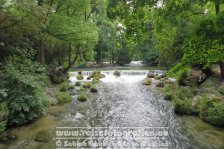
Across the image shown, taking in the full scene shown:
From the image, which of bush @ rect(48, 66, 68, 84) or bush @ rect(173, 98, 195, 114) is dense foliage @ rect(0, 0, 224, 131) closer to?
bush @ rect(173, 98, 195, 114)

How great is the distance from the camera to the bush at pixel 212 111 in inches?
346

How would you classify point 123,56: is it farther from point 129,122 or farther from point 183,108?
point 129,122

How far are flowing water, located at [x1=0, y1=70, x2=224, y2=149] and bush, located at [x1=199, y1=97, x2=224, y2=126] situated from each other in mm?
320

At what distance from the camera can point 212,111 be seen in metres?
9.29

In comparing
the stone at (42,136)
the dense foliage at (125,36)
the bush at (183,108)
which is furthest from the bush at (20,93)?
the bush at (183,108)

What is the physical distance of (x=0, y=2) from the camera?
8.22 meters

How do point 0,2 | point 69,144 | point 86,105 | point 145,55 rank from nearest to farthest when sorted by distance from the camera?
point 69,144
point 0,2
point 86,105
point 145,55

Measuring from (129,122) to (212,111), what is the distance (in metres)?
3.91

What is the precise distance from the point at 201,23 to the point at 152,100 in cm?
1013

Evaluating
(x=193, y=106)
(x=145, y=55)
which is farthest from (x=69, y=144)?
(x=145, y=55)

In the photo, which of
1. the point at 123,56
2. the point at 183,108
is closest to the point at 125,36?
the point at 183,108

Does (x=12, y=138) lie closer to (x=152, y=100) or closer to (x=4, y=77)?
(x=4, y=77)

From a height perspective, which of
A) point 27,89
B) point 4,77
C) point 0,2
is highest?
point 0,2

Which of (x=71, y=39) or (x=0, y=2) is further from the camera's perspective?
(x=71, y=39)
